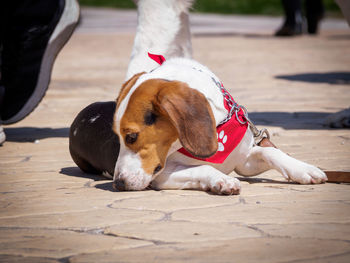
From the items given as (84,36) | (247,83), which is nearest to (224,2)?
(84,36)

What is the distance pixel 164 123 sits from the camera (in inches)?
137

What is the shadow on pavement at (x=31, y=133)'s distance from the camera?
5.61 meters

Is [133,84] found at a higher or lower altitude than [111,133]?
higher

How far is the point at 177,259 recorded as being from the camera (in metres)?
2.43

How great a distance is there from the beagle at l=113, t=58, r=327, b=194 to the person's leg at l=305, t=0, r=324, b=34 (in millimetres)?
15733

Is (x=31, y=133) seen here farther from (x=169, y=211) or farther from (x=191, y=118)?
(x=169, y=211)

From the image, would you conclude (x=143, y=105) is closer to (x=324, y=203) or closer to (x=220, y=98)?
(x=220, y=98)

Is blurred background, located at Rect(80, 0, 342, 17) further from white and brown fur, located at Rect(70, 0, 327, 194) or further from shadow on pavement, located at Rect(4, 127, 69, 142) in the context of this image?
white and brown fur, located at Rect(70, 0, 327, 194)

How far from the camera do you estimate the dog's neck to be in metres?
5.55

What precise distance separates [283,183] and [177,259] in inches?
59.5

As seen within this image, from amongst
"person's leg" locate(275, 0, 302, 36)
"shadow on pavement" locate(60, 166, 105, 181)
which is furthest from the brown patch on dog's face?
"person's leg" locate(275, 0, 302, 36)

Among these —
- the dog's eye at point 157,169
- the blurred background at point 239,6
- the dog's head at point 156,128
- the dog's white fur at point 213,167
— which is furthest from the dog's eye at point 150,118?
the blurred background at point 239,6

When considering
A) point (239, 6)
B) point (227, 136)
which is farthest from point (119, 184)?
point (239, 6)

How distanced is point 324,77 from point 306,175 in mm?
6309
